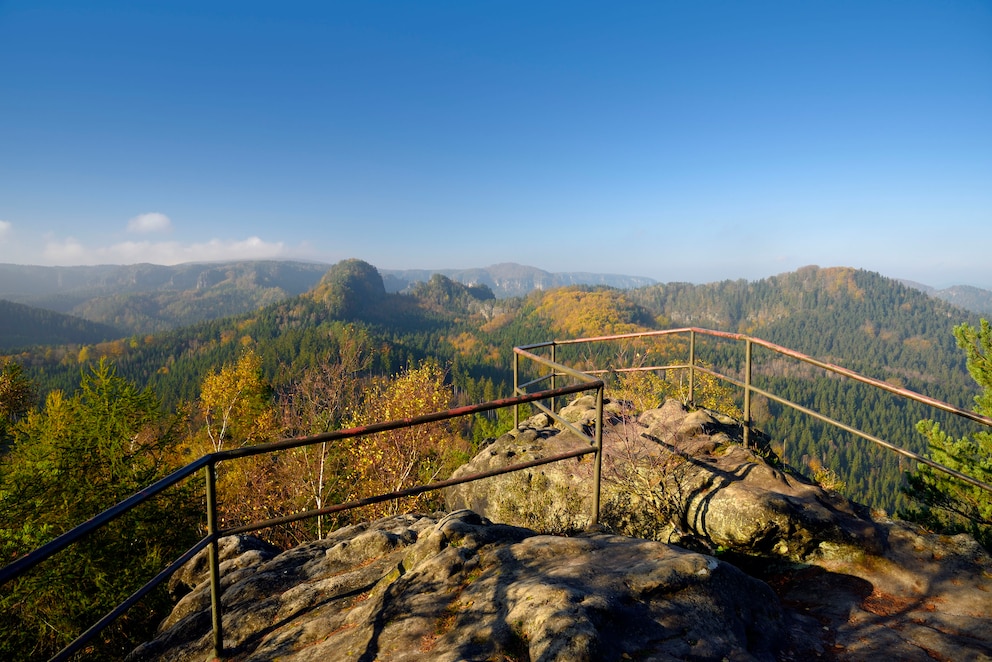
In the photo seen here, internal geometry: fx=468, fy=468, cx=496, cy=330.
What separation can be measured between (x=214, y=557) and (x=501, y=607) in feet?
6.00

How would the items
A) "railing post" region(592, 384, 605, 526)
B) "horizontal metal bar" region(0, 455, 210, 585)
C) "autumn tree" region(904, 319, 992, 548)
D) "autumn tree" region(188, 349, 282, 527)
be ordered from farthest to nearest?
1. "autumn tree" region(188, 349, 282, 527)
2. "autumn tree" region(904, 319, 992, 548)
3. "railing post" region(592, 384, 605, 526)
4. "horizontal metal bar" region(0, 455, 210, 585)

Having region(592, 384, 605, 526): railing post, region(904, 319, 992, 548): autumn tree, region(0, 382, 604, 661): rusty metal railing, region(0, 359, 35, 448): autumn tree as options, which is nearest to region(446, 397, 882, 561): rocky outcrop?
region(592, 384, 605, 526): railing post

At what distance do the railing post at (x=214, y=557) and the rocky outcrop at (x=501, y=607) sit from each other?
0.59 ft

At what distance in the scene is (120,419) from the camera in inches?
523

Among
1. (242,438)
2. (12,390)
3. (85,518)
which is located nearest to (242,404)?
(242,438)

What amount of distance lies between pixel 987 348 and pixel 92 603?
19.2m

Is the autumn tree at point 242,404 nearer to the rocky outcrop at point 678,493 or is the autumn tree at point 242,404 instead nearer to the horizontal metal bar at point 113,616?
the rocky outcrop at point 678,493

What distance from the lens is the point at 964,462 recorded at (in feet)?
32.2

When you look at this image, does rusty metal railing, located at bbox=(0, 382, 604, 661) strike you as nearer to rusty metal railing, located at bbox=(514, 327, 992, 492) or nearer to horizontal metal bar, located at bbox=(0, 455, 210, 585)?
horizontal metal bar, located at bbox=(0, 455, 210, 585)

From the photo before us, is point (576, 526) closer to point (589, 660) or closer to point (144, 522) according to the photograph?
point (589, 660)

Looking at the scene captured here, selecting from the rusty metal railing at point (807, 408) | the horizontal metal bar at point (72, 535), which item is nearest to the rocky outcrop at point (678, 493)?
the rusty metal railing at point (807, 408)

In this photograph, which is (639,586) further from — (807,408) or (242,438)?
(242,438)

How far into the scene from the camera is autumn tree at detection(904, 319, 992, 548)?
9484 mm

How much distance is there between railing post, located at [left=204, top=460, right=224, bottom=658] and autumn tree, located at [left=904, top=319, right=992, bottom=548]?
39.2 ft
